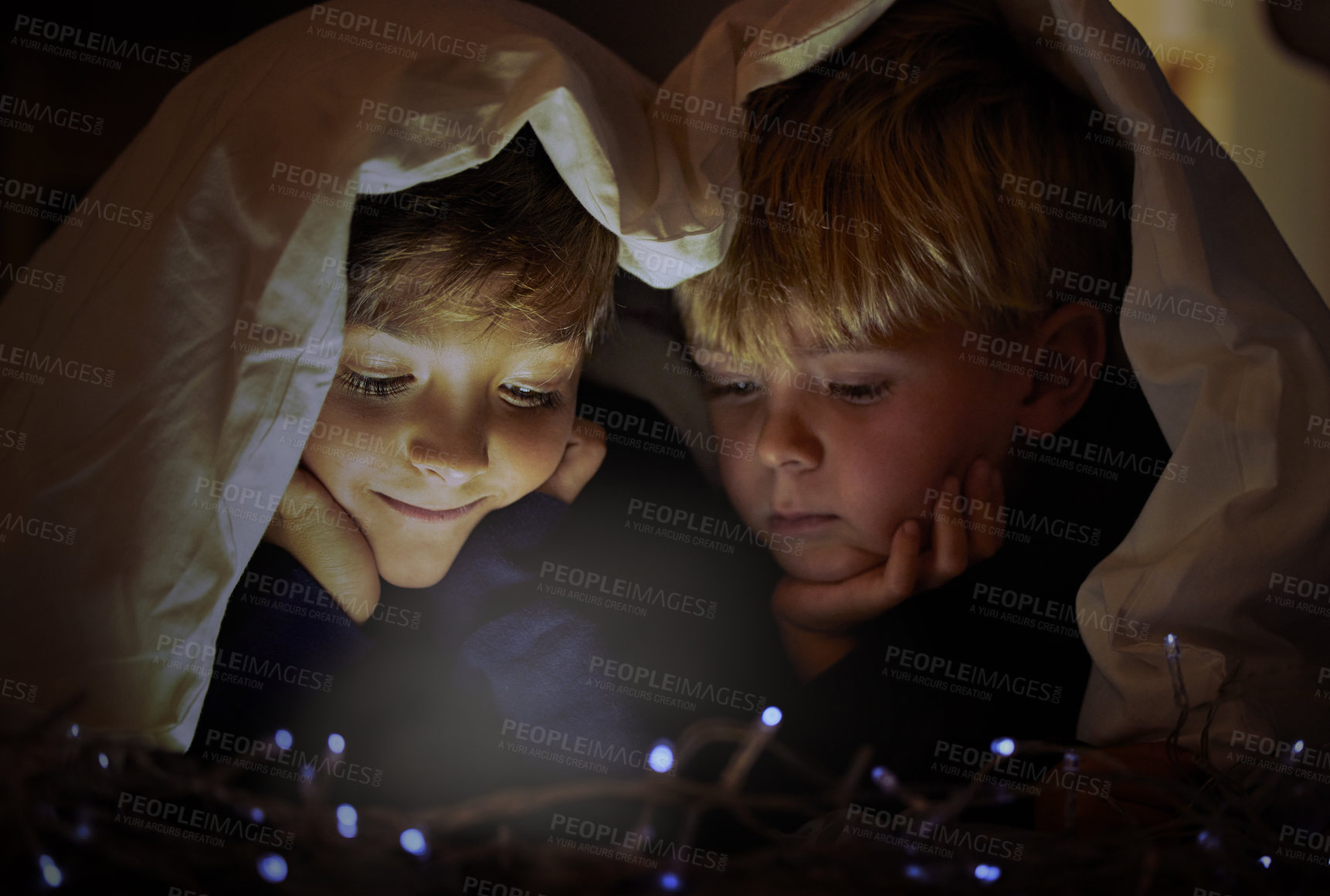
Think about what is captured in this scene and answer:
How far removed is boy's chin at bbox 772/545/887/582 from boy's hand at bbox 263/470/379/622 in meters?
0.42

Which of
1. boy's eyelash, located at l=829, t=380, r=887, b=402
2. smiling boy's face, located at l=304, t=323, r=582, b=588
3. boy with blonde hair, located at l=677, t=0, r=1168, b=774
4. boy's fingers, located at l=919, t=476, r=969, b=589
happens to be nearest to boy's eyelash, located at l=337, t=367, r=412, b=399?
smiling boy's face, located at l=304, t=323, r=582, b=588

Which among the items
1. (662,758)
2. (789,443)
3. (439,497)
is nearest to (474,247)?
(439,497)

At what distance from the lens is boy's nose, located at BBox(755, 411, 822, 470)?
0.86 meters

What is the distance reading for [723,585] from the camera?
0.92 m

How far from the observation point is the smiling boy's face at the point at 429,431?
2.56 ft

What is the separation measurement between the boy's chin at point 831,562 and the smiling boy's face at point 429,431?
0.90ft

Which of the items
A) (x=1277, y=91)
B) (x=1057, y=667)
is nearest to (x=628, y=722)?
(x=1057, y=667)

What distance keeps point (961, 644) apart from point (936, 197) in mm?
438

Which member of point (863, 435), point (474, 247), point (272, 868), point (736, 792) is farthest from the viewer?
point (863, 435)

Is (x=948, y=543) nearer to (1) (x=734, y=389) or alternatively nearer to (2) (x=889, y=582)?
(2) (x=889, y=582)

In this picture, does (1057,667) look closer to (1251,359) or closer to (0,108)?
(1251,359)

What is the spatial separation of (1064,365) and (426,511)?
2.15 feet

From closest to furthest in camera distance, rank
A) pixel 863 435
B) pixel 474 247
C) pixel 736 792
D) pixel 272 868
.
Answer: pixel 272 868
pixel 736 792
pixel 474 247
pixel 863 435

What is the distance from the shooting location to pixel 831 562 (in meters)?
0.90
